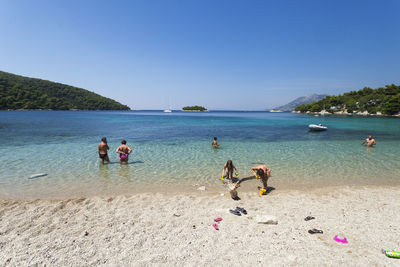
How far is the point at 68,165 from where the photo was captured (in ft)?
41.1

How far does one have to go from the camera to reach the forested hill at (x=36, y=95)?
13205cm

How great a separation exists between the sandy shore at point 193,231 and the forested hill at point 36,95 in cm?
17322

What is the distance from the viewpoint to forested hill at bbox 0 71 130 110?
13205 centimetres

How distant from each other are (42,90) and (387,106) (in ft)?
822

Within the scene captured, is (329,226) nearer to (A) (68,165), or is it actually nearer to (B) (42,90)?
(A) (68,165)

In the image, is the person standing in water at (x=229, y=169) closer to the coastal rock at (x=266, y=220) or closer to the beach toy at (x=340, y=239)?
the coastal rock at (x=266, y=220)

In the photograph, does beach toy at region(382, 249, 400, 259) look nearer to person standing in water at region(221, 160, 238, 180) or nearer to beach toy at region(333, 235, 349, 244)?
beach toy at region(333, 235, 349, 244)

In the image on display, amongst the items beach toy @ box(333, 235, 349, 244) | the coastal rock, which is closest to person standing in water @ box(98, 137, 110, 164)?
the coastal rock

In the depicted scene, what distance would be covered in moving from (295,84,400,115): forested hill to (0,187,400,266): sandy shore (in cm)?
12141

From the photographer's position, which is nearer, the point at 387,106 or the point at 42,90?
the point at 387,106

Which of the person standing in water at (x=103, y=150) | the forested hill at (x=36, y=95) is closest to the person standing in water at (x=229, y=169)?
the person standing in water at (x=103, y=150)

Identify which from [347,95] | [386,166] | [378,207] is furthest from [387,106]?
[378,207]

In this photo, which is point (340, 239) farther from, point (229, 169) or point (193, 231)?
point (229, 169)

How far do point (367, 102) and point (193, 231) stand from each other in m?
152
